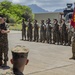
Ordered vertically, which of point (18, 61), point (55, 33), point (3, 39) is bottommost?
point (55, 33)

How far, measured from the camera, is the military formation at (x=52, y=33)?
61.6 ft

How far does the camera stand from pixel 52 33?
789 inches

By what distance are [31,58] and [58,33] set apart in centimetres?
688

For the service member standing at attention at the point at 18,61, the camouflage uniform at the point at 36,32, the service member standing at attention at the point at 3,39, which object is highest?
the service member standing at attention at the point at 18,61

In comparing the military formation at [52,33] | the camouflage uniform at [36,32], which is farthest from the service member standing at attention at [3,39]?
the camouflage uniform at [36,32]

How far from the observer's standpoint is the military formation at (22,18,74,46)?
18.8 m

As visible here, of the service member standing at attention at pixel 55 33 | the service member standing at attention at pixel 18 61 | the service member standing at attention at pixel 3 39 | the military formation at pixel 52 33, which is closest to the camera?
the service member standing at attention at pixel 18 61

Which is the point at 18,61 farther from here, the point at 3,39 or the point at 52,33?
the point at 52,33

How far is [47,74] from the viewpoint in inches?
376

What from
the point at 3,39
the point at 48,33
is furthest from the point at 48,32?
the point at 3,39

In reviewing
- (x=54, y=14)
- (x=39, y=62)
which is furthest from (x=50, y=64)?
(x=54, y=14)

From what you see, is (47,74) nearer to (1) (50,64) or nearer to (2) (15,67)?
(1) (50,64)

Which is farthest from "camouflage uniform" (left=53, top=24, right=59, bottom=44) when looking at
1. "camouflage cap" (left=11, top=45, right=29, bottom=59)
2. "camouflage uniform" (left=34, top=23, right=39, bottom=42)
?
"camouflage cap" (left=11, top=45, right=29, bottom=59)

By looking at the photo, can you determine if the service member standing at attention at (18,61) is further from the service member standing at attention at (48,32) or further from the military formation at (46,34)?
the service member standing at attention at (48,32)
